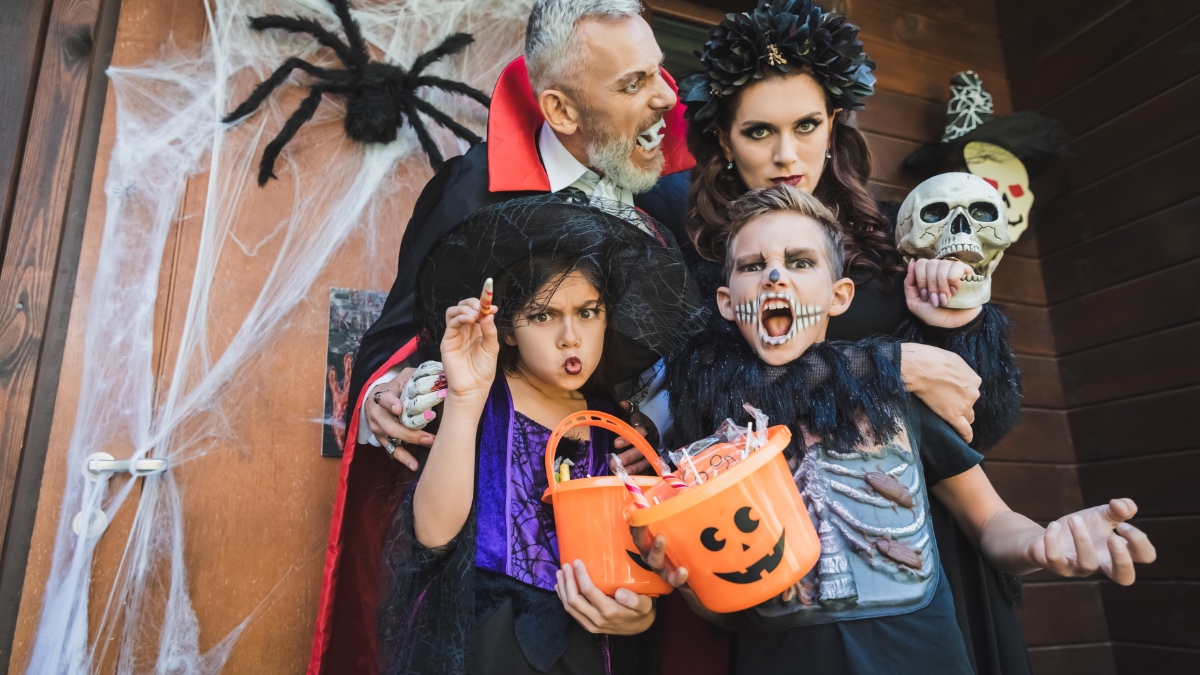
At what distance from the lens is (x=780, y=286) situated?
137 centimetres

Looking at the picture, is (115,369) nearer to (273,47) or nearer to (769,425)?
(273,47)

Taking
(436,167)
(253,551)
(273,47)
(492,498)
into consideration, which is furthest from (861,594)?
(273,47)

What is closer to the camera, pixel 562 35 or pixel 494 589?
pixel 494 589

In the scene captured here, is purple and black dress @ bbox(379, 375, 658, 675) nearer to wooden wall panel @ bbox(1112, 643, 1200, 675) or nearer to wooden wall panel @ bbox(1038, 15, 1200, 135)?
wooden wall panel @ bbox(1112, 643, 1200, 675)

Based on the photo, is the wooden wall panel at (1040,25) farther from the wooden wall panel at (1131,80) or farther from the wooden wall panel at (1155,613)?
the wooden wall panel at (1155,613)

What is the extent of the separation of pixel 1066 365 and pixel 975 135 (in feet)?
2.96

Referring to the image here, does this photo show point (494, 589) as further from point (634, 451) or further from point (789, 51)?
point (789, 51)

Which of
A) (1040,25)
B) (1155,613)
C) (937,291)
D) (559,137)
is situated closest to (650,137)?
(559,137)

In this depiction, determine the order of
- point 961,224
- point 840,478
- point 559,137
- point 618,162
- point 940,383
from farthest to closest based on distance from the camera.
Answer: point 559,137 → point 618,162 → point 961,224 → point 940,383 → point 840,478

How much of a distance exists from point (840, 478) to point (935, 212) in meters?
0.64

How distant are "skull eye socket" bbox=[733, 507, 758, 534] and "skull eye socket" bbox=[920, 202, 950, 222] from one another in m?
0.85

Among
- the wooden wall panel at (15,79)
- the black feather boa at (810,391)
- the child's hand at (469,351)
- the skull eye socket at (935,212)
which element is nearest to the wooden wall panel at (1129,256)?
the skull eye socket at (935,212)

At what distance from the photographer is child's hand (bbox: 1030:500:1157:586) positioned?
3.61 feet

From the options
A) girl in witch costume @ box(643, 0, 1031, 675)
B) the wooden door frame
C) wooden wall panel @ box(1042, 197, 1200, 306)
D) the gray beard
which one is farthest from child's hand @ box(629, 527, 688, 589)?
wooden wall panel @ box(1042, 197, 1200, 306)
